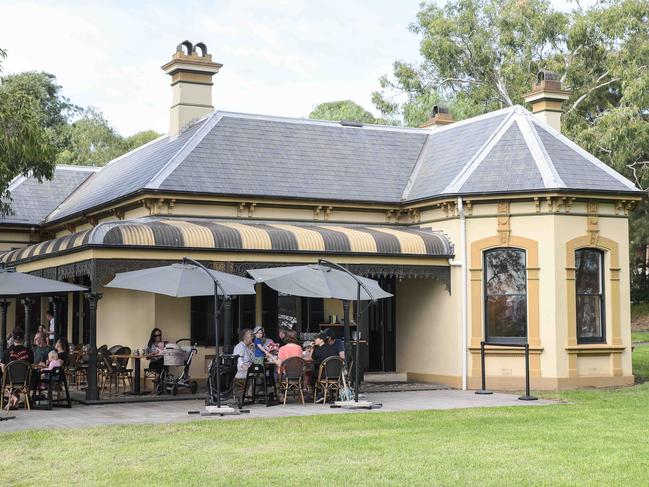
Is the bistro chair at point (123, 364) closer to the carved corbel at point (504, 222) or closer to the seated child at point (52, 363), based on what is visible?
the seated child at point (52, 363)

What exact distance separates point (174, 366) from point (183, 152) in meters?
4.96

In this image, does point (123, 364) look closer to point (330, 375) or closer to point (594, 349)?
point (330, 375)

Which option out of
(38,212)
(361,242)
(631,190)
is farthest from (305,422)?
(38,212)

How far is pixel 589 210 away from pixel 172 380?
28.3 feet

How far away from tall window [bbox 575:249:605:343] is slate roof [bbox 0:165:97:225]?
14334 millimetres

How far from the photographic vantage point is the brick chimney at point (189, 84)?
74.3ft

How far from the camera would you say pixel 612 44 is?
39.1 m

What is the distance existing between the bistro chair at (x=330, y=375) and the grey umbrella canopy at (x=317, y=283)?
1.08 m

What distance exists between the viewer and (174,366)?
57.5ft

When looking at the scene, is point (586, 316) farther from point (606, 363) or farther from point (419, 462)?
point (419, 462)

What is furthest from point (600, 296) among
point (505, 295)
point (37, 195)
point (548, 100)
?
point (37, 195)

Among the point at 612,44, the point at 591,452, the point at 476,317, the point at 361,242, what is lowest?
the point at 591,452

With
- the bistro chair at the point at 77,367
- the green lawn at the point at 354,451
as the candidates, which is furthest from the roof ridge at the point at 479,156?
the bistro chair at the point at 77,367

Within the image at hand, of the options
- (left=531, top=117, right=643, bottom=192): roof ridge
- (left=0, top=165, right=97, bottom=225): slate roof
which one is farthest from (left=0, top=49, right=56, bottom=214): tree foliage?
(left=531, top=117, right=643, bottom=192): roof ridge
